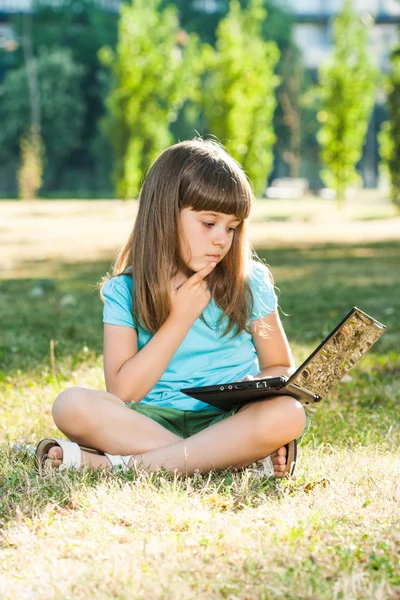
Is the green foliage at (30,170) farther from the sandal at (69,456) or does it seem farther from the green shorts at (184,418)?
the sandal at (69,456)

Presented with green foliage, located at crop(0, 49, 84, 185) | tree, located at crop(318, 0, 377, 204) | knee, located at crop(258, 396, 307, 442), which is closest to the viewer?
knee, located at crop(258, 396, 307, 442)

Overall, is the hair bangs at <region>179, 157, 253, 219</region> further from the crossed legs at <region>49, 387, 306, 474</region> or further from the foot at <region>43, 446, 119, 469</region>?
the foot at <region>43, 446, 119, 469</region>

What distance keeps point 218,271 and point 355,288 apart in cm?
543

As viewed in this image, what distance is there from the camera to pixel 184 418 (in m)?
3.34

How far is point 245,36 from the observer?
84.4 feet

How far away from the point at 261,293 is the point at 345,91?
22.0 m

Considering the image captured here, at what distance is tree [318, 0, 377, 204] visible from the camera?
79.7 feet

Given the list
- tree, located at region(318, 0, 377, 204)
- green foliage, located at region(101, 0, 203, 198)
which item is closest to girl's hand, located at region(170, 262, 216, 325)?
tree, located at region(318, 0, 377, 204)

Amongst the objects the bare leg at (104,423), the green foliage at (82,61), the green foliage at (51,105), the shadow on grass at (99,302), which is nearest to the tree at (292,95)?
the green foliage at (82,61)

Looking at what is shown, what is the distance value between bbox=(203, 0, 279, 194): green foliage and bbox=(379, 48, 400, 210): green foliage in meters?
4.05

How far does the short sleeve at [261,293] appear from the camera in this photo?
340cm

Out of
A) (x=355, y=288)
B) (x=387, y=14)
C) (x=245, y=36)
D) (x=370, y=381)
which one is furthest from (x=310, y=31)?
(x=370, y=381)

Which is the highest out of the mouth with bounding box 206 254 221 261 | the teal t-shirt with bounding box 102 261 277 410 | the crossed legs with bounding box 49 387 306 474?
the mouth with bounding box 206 254 221 261

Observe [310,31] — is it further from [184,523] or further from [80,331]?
[184,523]
